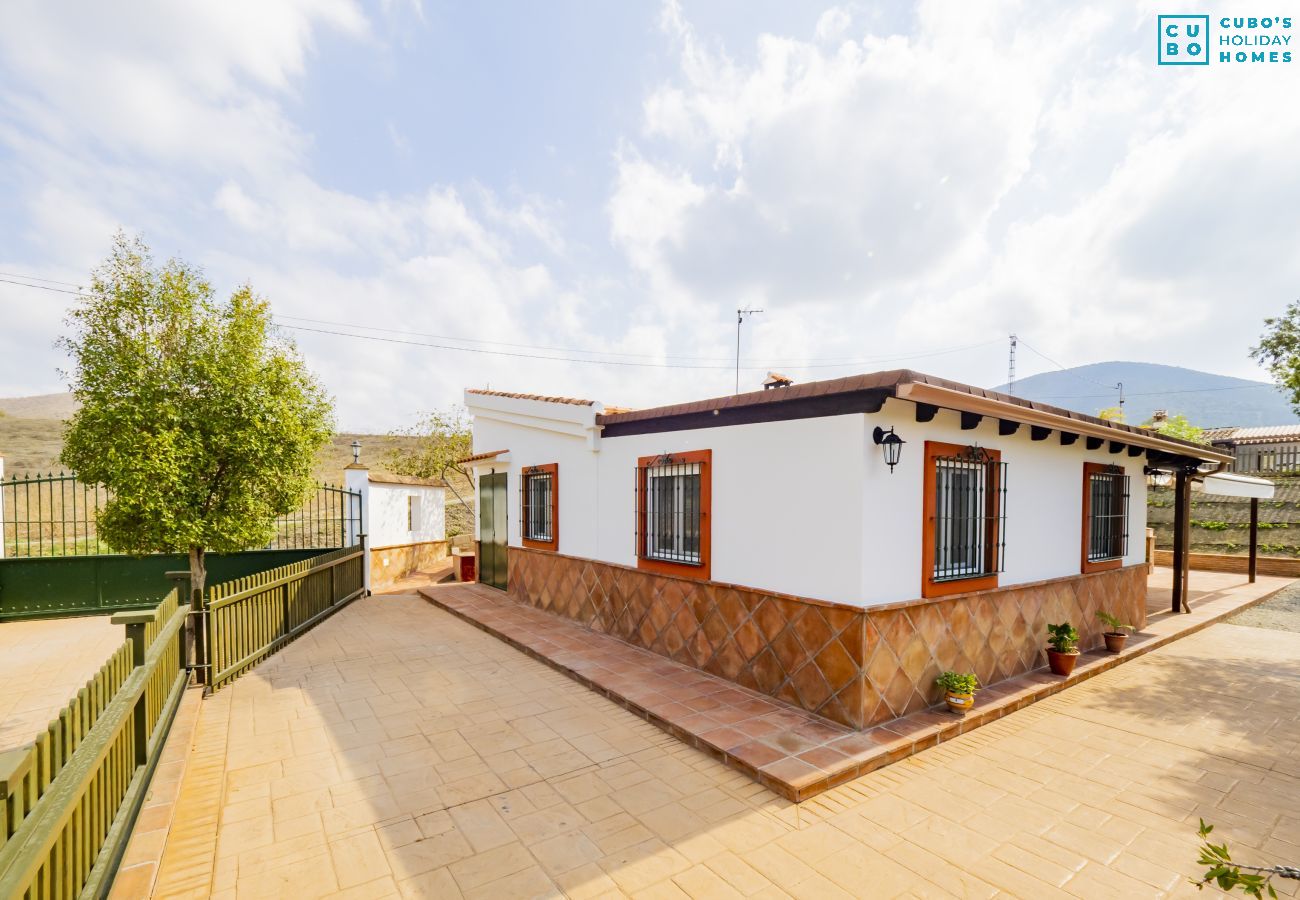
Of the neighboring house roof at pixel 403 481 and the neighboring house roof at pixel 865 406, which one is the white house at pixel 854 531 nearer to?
the neighboring house roof at pixel 865 406

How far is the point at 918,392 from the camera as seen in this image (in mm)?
4539

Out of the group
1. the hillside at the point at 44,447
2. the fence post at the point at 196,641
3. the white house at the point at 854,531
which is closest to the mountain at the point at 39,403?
the hillside at the point at 44,447

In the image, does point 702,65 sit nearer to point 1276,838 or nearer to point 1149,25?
point 1149,25

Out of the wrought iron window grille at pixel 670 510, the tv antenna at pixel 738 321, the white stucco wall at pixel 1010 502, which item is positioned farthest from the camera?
the tv antenna at pixel 738 321

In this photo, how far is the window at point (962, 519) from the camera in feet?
17.6

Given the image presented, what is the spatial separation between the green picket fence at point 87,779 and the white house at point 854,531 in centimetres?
488

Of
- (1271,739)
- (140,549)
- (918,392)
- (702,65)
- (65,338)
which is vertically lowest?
(1271,739)

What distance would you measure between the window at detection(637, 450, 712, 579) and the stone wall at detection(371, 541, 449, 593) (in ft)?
25.4

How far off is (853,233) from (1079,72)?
4.80m

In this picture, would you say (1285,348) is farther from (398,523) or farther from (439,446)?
(439,446)

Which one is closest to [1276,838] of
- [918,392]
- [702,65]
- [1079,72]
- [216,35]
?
[918,392]

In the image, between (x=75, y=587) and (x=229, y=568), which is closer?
(x=75, y=587)

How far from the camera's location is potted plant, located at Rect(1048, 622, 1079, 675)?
6281 mm

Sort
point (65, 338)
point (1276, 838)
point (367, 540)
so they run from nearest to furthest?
1. point (1276, 838)
2. point (65, 338)
3. point (367, 540)
